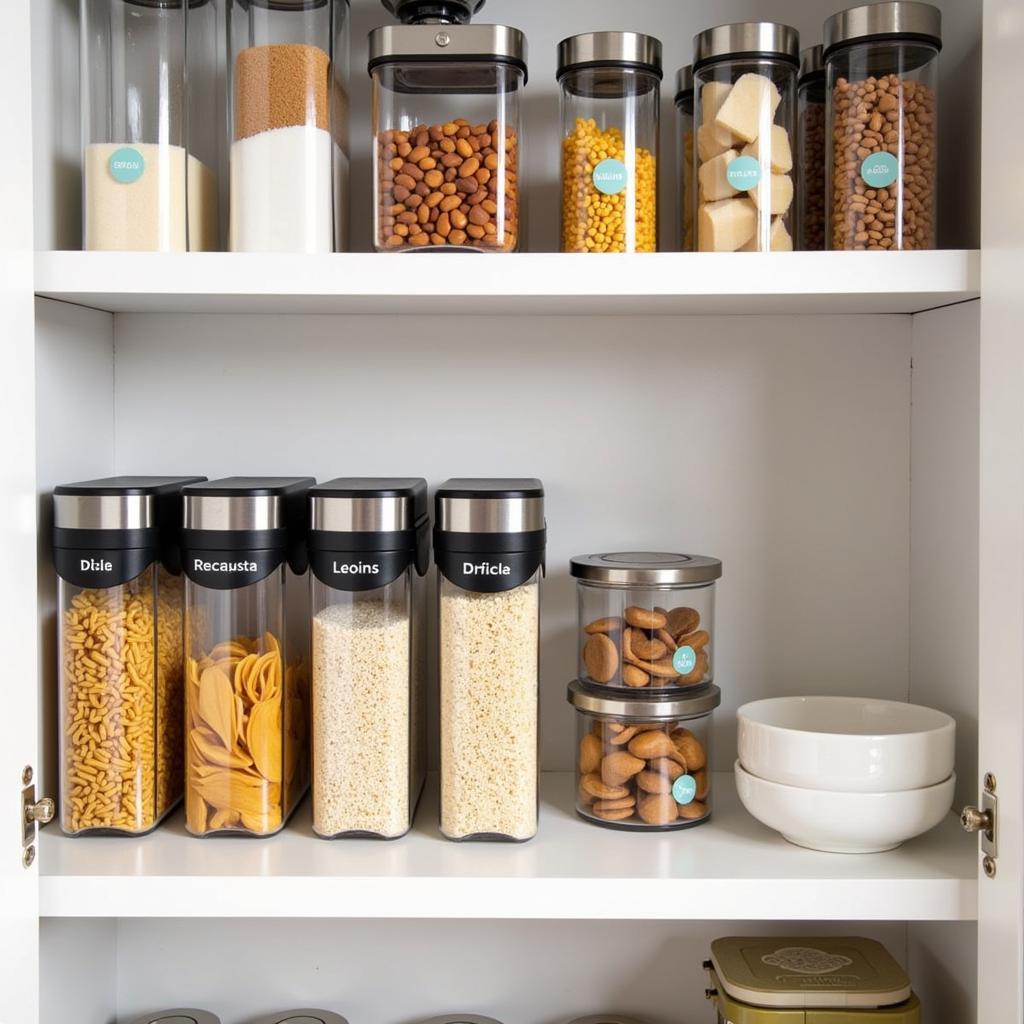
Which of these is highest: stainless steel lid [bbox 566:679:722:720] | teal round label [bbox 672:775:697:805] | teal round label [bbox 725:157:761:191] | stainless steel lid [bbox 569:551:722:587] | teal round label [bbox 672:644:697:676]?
teal round label [bbox 725:157:761:191]

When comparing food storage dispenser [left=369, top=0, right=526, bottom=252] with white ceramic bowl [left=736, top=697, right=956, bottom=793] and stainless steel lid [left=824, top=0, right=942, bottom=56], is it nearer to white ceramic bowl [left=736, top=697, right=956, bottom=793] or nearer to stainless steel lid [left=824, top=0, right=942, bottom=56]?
stainless steel lid [left=824, top=0, right=942, bottom=56]

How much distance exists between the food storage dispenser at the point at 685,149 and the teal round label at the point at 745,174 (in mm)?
70

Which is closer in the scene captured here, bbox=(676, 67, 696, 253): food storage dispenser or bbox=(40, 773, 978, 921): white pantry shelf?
bbox=(40, 773, 978, 921): white pantry shelf

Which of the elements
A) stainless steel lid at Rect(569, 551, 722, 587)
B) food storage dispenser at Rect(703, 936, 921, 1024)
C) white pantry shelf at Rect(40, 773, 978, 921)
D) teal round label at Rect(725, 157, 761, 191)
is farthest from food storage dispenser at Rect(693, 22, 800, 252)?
food storage dispenser at Rect(703, 936, 921, 1024)

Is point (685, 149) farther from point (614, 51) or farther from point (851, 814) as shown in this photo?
point (851, 814)

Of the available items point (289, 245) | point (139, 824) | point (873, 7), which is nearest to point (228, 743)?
point (139, 824)

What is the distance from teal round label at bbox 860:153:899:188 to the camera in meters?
1.02

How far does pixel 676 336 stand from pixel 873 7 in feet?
1.24

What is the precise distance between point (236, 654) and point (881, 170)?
0.74 meters

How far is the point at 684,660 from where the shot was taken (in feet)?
3.58

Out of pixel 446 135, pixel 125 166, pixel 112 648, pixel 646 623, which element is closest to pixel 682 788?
pixel 646 623

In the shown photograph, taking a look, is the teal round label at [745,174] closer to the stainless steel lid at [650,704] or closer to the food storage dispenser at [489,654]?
the food storage dispenser at [489,654]

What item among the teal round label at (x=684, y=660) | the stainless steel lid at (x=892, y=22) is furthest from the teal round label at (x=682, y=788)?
the stainless steel lid at (x=892, y=22)

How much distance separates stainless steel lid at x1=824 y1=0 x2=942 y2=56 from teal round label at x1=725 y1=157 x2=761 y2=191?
144 mm
